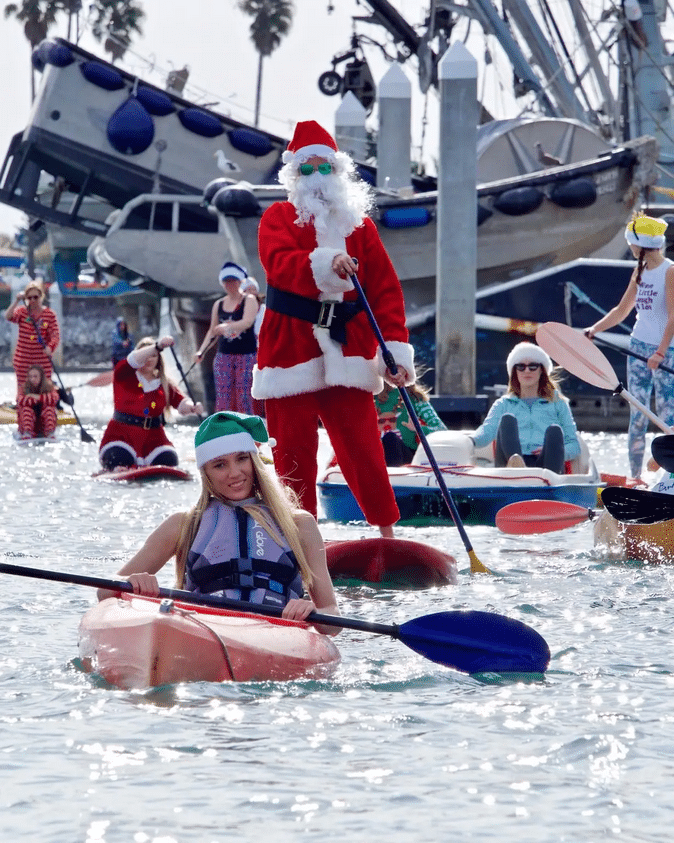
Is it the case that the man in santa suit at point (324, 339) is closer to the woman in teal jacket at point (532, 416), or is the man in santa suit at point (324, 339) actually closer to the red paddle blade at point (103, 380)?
the woman in teal jacket at point (532, 416)

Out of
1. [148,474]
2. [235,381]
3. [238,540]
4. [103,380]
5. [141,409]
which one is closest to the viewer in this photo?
[238,540]

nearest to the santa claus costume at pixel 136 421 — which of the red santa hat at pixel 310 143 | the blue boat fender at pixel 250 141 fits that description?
the red santa hat at pixel 310 143

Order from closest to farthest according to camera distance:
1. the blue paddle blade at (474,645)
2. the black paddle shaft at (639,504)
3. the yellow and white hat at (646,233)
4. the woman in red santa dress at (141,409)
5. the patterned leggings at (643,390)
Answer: the blue paddle blade at (474,645) < the black paddle shaft at (639,504) < the patterned leggings at (643,390) < the yellow and white hat at (646,233) < the woman in red santa dress at (141,409)

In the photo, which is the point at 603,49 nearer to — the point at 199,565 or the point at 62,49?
the point at 62,49

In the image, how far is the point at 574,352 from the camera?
8.18 m

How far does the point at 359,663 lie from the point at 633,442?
5.11m

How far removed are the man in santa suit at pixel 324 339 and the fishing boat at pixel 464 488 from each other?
1.70 metres

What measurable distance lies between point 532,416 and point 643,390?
94 centimetres

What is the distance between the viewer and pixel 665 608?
5.24 metres

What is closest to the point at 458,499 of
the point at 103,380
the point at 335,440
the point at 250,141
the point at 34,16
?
the point at 335,440

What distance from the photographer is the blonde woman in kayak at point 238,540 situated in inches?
178

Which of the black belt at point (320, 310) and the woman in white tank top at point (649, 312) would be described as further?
the woman in white tank top at point (649, 312)

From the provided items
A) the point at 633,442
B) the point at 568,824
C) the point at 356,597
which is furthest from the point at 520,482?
the point at 568,824

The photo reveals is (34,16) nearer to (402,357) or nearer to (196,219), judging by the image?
(196,219)
